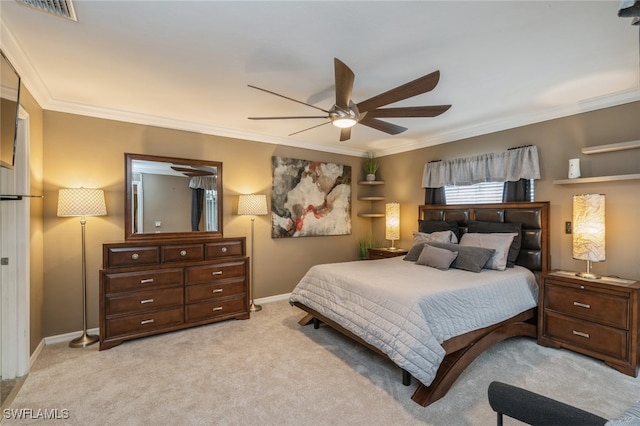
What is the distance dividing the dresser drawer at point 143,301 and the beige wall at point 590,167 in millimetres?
4312

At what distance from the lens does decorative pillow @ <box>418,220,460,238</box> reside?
13.7 feet

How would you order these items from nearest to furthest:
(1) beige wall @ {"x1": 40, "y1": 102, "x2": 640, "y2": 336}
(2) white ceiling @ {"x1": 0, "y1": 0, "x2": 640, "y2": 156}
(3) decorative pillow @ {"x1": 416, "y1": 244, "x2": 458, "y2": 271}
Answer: (2) white ceiling @ {"x1": 0, "y1": 0, "x2": 640, "y2": 156} < (1) beige wall @ {"x1": 40, "y1": 102, "x2": 640, "y2": 336} < (3) decorative pillow @ {"x1": 416, "y1": 244, "x2": 458, "y2": 271}

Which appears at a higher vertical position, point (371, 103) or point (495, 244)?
point (371, 103)

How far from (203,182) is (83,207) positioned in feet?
4.49

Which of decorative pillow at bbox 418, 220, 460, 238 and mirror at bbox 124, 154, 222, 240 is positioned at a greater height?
mirror at bbox 124, 154, 222, 240

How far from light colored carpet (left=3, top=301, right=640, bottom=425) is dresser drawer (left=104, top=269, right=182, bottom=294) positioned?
59 cm

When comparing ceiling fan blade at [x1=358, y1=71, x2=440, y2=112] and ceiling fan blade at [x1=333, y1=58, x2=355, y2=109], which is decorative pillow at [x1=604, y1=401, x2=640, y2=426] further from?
ceiling fan blade at [x1=333, y1=58, x2=355, y2=109]

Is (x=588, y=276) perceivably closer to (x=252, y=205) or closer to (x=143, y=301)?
(x=252, y=205)

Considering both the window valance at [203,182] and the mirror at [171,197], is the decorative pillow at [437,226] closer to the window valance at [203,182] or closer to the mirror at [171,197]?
the mirror at [171,197]

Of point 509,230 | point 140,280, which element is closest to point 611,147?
point 509,230

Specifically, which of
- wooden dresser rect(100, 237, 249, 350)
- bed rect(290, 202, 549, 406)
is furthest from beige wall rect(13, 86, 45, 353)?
bed rect(290, 202, 549, 406)

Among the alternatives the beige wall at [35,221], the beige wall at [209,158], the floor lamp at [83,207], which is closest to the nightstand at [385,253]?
the beige wall at [209,158]

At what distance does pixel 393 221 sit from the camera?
505 cm

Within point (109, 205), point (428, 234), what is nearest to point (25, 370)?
point (109, 205)
